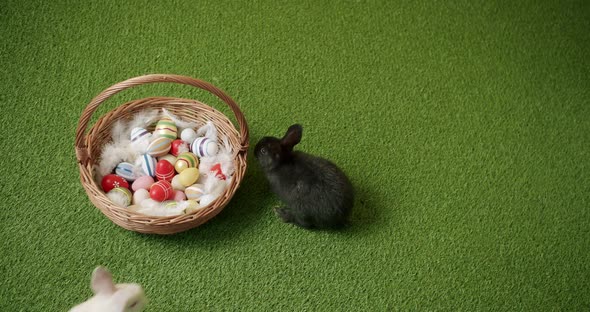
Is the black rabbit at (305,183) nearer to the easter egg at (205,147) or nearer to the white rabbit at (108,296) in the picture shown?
the easter egg at (205,147)

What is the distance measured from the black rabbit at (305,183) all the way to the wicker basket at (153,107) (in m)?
0.11

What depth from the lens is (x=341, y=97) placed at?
207cm

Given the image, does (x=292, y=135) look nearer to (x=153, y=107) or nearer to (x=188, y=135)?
(x=188, y=135)

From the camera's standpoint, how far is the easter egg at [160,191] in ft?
5.19

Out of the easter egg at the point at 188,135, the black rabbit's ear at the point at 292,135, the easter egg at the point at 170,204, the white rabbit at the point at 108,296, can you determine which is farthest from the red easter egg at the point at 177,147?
the white rabbit at the point at 108,296

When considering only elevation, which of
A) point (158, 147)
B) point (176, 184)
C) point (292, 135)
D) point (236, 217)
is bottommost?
point (236, 217)

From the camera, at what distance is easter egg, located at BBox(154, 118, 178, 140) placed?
171 cm

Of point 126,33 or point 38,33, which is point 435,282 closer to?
point 126,33

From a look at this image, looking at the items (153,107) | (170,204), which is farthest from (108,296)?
(153,107)

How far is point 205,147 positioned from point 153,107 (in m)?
0.27

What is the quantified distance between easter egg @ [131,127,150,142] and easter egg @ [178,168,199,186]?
0.21 metres

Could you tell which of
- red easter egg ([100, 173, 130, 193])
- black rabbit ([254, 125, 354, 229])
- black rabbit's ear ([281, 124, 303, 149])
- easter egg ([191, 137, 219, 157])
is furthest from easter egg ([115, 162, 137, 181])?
black rabbit's ear ([281, 124, 303, 149])

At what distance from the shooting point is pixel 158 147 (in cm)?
168

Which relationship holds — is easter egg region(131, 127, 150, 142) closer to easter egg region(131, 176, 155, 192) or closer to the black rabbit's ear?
easter egg region(131, 176, 155, 192)
